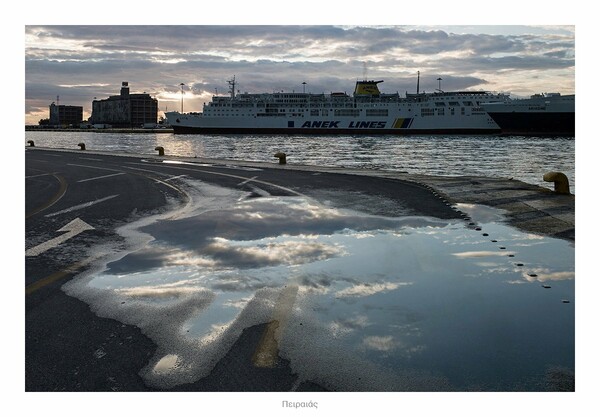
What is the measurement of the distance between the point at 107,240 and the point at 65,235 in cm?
110

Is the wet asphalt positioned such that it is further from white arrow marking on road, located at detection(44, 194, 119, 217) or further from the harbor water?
the harbor water

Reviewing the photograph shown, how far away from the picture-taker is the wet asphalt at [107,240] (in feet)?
14.1

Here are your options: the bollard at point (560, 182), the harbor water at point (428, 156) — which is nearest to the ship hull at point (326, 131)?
the harbor water at point (428, 156)

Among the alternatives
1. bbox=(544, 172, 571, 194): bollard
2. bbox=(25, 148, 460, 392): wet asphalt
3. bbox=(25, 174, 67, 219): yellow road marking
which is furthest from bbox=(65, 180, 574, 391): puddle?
bbox=(544, 172, 571, 194): bollard

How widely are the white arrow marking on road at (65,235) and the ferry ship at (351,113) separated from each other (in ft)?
395

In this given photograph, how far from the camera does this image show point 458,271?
23.8 feet

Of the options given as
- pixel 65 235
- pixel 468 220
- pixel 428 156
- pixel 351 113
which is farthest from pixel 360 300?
pixel 351 113

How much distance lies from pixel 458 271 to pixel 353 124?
125 meters

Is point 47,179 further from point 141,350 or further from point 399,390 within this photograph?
→ point 399,390

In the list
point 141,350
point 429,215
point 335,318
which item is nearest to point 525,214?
point 429,215

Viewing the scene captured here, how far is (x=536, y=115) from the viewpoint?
11238 centimetres

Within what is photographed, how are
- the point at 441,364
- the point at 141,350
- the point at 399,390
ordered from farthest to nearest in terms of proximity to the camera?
1. the point at 141,350
2. the point at 441,364
3. the point at 399,390

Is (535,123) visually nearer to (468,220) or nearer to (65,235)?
(468,220)

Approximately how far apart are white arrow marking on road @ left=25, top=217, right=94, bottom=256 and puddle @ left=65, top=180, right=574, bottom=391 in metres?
1.37
